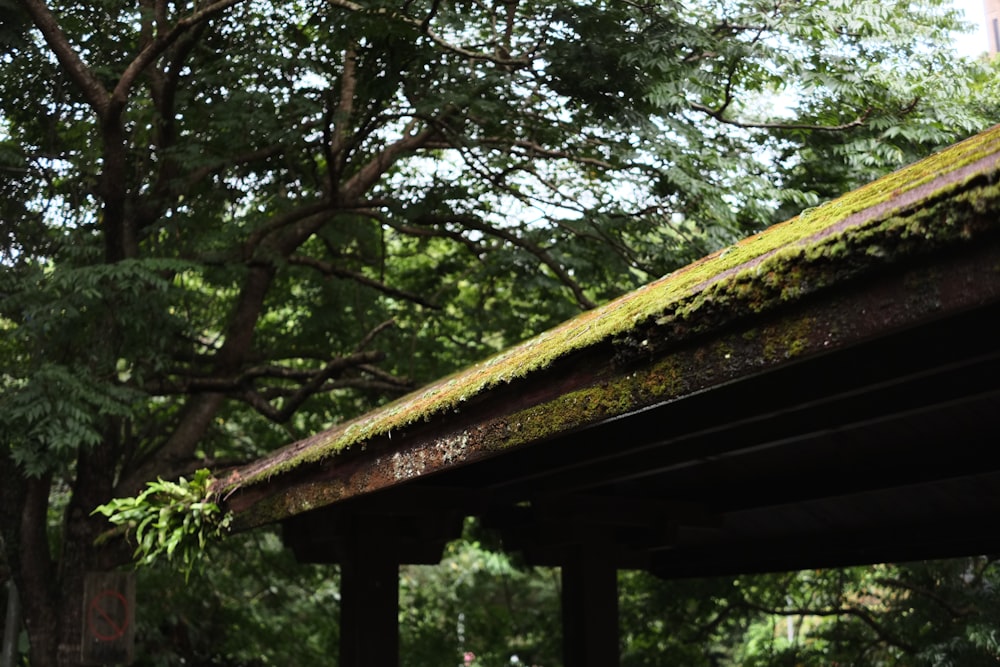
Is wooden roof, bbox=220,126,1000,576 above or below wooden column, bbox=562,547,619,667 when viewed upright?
above

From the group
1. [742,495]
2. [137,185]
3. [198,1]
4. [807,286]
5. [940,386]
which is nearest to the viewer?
[807,286]

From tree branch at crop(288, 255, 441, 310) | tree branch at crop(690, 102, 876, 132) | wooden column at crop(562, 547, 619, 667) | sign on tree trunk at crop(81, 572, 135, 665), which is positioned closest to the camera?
wooden column at crop(562, 547, 619, 667)

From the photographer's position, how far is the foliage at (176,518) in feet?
15.1

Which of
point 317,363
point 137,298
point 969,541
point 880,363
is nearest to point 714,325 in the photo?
point 880,363

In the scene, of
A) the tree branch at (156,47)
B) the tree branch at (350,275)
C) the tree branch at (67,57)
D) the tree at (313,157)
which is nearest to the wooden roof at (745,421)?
the tree at (313,157)

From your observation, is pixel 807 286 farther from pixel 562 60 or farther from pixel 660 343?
pixel 562 60

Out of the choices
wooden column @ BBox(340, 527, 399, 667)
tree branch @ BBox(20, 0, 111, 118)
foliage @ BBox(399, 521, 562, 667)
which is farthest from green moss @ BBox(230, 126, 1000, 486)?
foliage @ BBox(399, 521, 562, 667)

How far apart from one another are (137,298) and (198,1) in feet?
6.82

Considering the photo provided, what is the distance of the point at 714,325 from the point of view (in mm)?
1874

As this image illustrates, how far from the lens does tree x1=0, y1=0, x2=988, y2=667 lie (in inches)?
267

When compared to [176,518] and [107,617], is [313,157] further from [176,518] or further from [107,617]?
[176,518]

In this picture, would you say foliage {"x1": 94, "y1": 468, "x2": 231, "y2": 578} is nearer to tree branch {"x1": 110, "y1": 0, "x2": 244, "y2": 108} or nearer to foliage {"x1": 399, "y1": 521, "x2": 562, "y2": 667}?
tree branch {"x1": 110, "y1": 0, "x2": 244, "y2": 108}

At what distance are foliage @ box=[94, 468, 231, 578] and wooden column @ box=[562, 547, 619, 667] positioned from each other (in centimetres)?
175

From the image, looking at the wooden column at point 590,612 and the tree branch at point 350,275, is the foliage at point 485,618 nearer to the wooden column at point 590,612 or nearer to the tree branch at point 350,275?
the tree branch at point 350,275
